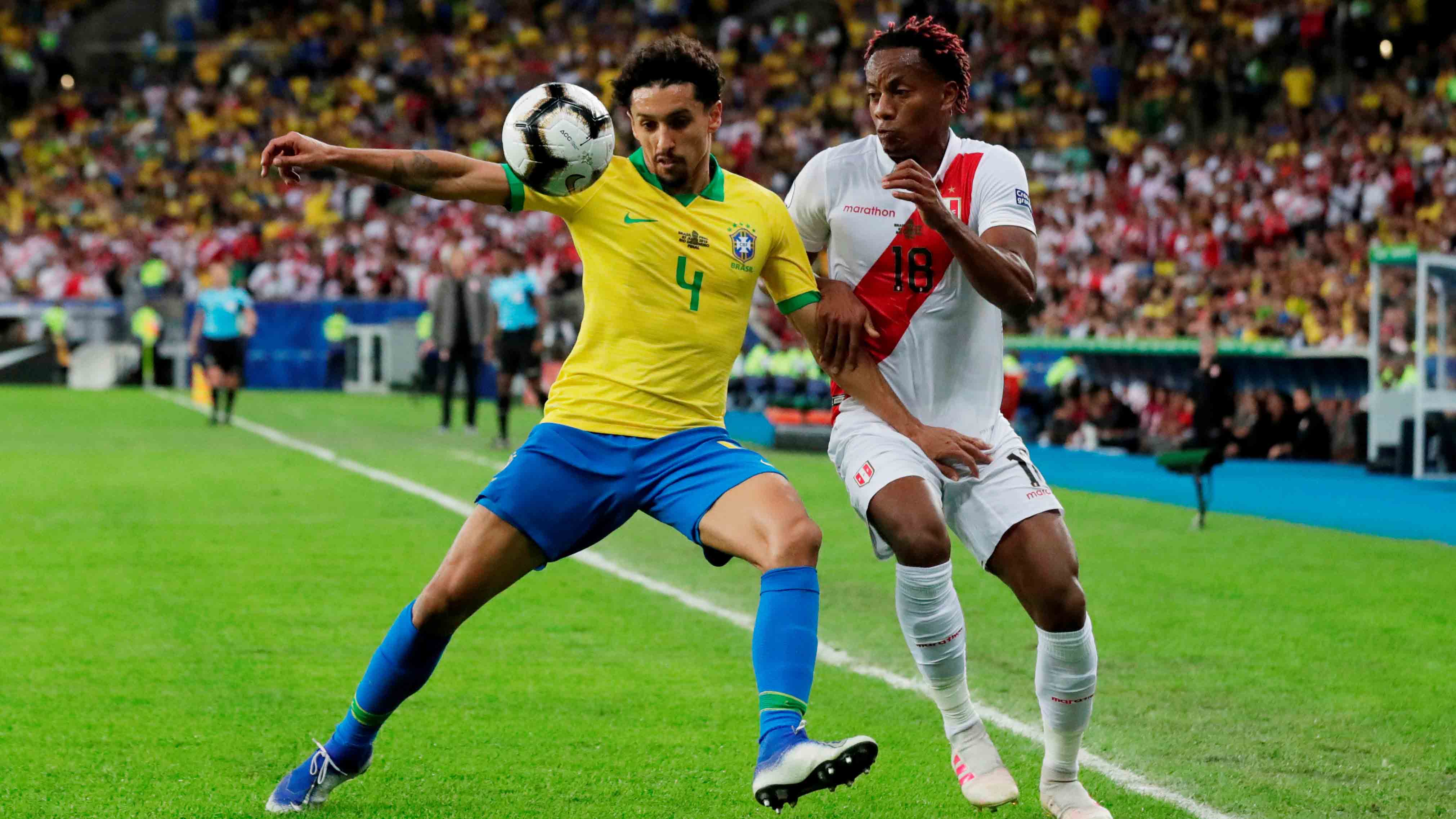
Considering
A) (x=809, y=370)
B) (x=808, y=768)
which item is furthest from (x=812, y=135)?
(x=808, y=768)

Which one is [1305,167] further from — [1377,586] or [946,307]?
[946,307]

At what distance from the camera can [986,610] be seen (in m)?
9.02

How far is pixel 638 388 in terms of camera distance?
16.5 feet

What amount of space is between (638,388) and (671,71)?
91 centimetres

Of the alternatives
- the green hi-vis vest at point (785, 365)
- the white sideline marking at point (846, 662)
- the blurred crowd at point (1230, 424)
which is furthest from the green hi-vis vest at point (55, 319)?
the blurred crowd at point (1230, 424)

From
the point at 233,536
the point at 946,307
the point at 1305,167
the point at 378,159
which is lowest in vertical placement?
the point at 233,536

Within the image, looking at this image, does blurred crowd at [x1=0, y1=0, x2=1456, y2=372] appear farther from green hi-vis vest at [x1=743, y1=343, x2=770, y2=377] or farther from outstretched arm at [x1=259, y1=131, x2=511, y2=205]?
outstretched arm at [x1=259, y1=131, x2=511, y2=205]

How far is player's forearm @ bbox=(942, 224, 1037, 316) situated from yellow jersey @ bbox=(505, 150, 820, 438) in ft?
2.07

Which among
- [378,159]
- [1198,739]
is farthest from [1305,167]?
[378,159]

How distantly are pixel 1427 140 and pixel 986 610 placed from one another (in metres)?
17.5

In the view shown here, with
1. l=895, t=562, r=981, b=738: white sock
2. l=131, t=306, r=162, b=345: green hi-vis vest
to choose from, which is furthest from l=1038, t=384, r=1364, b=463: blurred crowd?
l=131, t=306, r=162, b=345: green hi-vis vest

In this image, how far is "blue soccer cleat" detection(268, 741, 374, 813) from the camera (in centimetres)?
508

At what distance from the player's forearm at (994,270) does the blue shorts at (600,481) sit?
0.79m

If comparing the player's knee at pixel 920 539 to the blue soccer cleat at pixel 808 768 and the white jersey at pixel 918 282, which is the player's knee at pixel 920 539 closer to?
the white jersey at pixel 918 282
